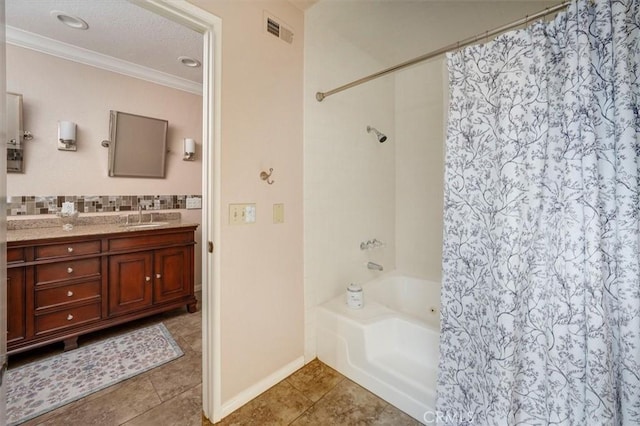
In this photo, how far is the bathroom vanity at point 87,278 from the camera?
181 cm

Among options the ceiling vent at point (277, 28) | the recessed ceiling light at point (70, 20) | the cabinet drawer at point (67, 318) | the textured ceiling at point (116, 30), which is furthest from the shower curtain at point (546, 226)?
the recessed ceiling light at point (70, 20)

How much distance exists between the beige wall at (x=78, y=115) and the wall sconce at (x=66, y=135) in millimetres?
51

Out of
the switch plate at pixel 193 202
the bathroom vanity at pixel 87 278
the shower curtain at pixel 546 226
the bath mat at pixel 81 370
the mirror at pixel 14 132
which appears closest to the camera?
the shower curtain at pixel 546 226

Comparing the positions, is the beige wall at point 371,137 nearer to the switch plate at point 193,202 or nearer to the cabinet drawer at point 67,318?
the cabinet drawer at point 67,318

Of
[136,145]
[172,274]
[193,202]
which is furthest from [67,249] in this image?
[193,202]

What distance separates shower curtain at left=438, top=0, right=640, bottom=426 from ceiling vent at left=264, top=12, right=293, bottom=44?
3.43 feet

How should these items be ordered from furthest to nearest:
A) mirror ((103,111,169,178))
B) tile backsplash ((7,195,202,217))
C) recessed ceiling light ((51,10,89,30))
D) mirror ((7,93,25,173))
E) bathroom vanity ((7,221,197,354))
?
mirror ((103,111,169,178))
tile backsplash ((7,195,202,217))
mirror ((7,93,25,173))
recessed ceiling light ((51,10,89,30))
bathroom vanity ((7,221,197,354))

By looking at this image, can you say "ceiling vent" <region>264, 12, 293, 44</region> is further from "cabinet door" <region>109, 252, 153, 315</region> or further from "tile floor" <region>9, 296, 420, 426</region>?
"tile floor" <region>9, 296, 420, 426</region>

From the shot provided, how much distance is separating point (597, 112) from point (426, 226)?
168 centimetres

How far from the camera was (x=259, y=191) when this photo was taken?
159 cm

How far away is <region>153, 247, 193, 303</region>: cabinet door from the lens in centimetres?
245

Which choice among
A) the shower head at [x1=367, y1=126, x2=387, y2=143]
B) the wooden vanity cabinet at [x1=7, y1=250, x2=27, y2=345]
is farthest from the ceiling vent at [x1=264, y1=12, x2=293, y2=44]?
the wooden vanity cabinet at [x1=7, y1=250, x2=27, y2=345]

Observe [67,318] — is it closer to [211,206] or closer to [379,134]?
[211,206]

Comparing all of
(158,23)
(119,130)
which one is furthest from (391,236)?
(119,130)
